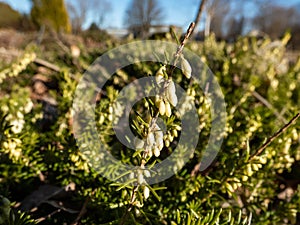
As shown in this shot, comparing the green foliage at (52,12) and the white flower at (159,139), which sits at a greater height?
the green foliage at (52,12)

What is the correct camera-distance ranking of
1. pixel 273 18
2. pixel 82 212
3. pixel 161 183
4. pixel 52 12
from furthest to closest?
1. pixel 273 18
2. pixel 52 12
3. pixel 161 183
4. pixel 82 212

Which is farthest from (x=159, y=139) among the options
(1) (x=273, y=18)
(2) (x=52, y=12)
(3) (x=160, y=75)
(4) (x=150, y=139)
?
(1) (x=273, y=18)

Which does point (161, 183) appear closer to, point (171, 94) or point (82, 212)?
point (82, 212)

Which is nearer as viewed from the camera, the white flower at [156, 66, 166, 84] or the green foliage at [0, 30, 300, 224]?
the white flower at [156, 66, 166, 84]

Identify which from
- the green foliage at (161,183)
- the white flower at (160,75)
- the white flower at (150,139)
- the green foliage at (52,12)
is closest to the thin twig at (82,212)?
the green foliage at (161,183)

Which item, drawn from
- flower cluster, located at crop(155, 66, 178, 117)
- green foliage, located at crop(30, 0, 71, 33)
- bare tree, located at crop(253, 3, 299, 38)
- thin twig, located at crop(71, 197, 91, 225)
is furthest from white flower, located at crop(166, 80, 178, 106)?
bare tree, located at crop(253, 3, 299, 38)

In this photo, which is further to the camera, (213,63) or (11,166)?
(213,63)

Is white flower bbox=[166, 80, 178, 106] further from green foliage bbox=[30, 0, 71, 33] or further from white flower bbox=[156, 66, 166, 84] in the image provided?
green foliage bbox=[30, 0, 71, 33]

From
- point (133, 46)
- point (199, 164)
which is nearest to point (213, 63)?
point (133, 46)

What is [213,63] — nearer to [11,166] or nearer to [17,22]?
[11,166]

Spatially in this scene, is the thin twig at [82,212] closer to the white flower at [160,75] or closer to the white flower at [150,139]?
the white flower at [150,139]

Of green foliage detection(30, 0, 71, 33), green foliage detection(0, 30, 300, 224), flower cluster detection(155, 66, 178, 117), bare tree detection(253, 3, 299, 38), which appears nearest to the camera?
flower cluster detection(155, 66, 178, 117)
